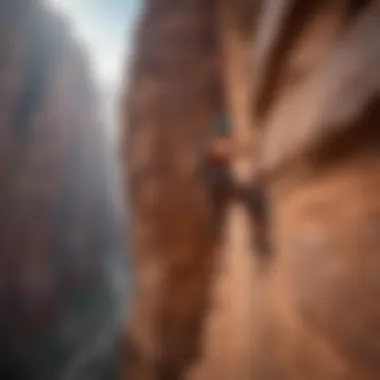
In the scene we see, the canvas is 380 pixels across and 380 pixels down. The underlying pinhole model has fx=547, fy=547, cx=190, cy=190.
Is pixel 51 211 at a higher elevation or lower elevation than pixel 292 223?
higher

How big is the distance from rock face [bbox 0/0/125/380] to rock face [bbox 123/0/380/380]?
6.29 ft

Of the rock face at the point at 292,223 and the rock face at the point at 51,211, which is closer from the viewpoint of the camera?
the rock face at the point at 292,223

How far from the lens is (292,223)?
2.27ft

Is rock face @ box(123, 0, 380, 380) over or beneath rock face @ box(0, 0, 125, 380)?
beneath

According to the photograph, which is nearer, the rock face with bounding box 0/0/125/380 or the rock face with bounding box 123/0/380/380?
the rock face with bounding box 123/0/380/380

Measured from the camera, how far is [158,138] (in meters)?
2.54

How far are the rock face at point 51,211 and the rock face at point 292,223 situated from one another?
1.92 metres

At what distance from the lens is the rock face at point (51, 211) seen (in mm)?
4445

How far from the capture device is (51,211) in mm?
5379

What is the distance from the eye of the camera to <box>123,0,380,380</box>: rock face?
0.37 m

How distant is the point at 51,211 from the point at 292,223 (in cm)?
492

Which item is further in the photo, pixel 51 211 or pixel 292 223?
pixel 51 211

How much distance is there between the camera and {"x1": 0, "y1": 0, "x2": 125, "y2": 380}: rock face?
14.6ft

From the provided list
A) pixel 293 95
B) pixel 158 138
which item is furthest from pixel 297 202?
pixel 158 138
